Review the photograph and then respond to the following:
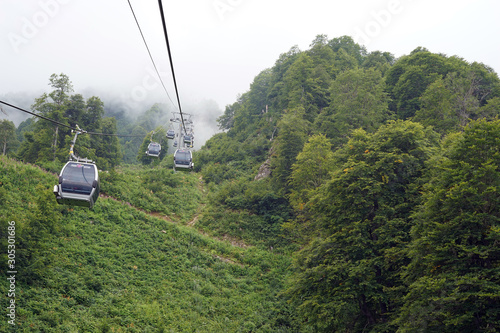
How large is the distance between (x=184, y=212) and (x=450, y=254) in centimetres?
2789

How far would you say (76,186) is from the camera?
13.3 metres

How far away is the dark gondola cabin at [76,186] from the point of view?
43.5 feet

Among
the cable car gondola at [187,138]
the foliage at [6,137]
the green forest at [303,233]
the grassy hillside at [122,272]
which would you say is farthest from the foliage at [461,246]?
the foliage at [6,137]

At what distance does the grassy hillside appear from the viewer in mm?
14797

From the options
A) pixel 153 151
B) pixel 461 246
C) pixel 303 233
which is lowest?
pixel 303 233

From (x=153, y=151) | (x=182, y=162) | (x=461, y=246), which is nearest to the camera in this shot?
(x=461, y=246)

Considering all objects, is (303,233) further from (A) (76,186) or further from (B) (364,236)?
(A) (76,186)

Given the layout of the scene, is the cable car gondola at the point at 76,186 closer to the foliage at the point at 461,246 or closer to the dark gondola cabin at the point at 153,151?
the foliage at the point at 461,246

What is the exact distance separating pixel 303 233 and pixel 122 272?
14888 mm

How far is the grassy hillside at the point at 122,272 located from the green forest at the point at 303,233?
0.31ft

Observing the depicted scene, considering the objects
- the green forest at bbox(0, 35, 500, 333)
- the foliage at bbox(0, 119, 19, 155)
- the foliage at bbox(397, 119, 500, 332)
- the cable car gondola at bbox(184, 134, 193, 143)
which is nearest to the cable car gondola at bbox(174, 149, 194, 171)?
the green forest at bbox(0, 35, 500, 333)

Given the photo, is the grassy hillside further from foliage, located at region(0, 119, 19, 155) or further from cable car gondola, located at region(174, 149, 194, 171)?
foliage, located at region(0, 119, 19, 155)

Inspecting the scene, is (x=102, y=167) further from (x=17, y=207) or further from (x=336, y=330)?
(x=336, y=330)

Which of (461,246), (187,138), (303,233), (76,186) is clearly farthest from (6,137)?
(461,246)
